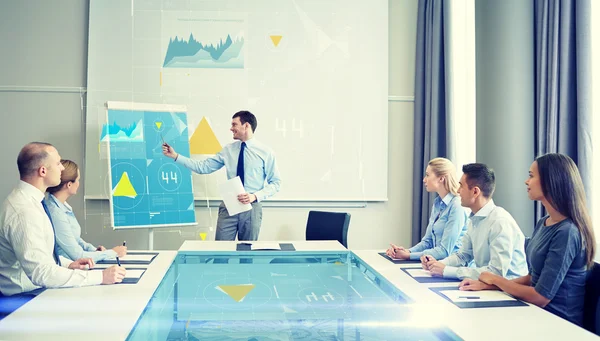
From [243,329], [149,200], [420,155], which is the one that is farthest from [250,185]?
[243,329]

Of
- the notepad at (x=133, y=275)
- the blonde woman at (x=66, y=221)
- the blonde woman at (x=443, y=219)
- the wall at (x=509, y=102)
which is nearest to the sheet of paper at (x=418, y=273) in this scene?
the blonde woman at (x=443, y=219)

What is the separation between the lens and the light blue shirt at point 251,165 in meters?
4.27

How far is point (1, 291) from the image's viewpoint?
213 centimetres

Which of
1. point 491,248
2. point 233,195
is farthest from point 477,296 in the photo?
point 233,195

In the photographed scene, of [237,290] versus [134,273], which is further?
[134,273]

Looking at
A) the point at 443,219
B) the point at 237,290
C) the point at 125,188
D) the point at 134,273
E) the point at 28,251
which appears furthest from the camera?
the point at 125,188

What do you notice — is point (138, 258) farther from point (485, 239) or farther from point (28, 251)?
point (485, 239)

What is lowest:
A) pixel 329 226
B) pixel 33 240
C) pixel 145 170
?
pixel 329 226

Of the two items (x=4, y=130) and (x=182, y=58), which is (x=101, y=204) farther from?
(x=182, y=58)

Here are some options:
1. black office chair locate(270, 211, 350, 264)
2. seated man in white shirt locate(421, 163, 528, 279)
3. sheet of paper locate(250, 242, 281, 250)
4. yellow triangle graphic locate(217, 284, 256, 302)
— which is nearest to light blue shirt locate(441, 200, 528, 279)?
seated man in white shirt locate(421, 163, 528, 279)

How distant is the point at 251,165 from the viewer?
4.28m

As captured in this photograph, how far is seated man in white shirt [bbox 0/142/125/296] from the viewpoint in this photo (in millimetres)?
2055

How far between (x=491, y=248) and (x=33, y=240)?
73.6 inches

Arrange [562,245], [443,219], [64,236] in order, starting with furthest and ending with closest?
[443,219], [64,236], [562,245]
